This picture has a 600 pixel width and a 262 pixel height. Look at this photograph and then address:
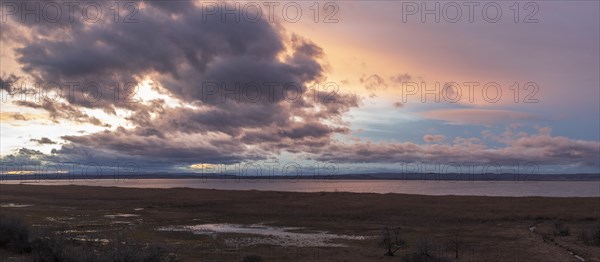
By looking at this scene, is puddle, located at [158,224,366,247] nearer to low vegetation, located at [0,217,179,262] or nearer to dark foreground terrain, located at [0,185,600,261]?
dark foreground terrain, located at [0,185,600,261]

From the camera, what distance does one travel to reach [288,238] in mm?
37656

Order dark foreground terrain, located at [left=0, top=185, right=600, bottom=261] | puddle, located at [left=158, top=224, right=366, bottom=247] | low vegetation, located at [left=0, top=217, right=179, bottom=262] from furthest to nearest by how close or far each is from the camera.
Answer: puddle, located at [left=158, top=224, right=366, bottom=247], dark foreground terrain, located at [left=0, top=185, right=600, bottom=261], low vegetation, located at [left=0, top=217, right=179, bottom=262]

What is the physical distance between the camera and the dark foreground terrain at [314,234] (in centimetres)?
2555

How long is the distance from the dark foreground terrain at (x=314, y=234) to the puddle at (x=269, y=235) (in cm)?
8

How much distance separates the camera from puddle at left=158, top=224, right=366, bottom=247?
34.5 m

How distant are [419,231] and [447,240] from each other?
7396 millimetres

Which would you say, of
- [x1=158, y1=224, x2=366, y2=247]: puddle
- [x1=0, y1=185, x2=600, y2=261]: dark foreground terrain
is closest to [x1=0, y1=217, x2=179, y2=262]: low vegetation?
[x1=0, y1=185, x2=600, y2=261]: dark foreground terrain

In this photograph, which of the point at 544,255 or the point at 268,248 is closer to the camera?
the point at 544,255

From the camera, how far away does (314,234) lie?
40438mm

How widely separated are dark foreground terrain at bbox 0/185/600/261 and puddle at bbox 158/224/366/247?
0.08 metres

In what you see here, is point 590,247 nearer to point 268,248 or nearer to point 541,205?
point 268,248

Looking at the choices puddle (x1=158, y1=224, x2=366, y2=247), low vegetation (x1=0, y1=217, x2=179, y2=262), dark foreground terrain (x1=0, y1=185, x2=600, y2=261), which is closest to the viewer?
low vegetation (x1=0, y1=217, x2=179, y2=262)

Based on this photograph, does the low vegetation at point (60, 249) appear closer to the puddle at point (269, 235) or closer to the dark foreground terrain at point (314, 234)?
the dark foreground terrain at point (314, 234)

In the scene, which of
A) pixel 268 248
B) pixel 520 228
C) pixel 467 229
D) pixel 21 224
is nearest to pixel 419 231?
pixel 467 229
